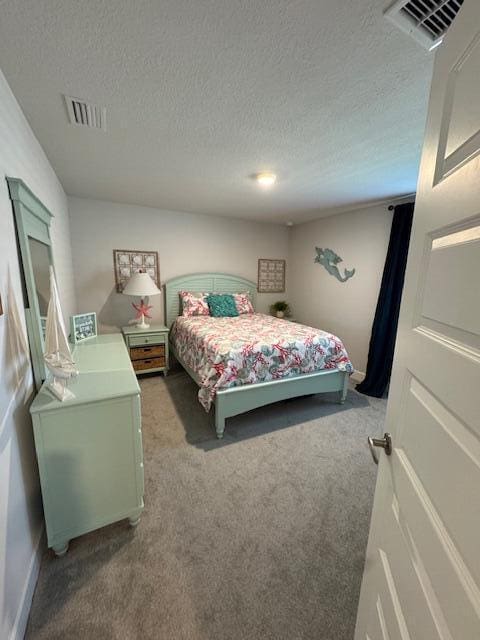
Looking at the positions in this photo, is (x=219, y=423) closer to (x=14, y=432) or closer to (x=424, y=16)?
(x=14, y=432)

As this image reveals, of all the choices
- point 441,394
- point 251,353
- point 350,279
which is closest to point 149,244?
point 251,353

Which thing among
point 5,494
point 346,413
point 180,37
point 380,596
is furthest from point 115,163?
point 346,413

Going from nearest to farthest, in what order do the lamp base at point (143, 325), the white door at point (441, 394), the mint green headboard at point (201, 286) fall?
1. the white door at point (441, 394)
2. the lamp base at point (143, 325)
3. the mint green headboard at point (201, 286)

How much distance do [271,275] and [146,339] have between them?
7.77 ft

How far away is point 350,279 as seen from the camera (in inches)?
137

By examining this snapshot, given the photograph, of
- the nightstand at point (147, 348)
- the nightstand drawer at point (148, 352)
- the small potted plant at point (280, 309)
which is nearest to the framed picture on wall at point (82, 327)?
the nightstand at point (147, 348)

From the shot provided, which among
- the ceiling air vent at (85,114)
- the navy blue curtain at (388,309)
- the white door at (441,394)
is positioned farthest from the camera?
the navy blue curtain at (388,309)

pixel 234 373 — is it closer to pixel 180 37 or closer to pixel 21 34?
pixel 180 37

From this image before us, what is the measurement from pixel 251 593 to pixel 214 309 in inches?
116

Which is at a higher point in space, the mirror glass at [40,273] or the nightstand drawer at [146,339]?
the mirror glass at [40,273]

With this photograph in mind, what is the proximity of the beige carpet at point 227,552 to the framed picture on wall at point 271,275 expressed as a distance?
9.08 ft

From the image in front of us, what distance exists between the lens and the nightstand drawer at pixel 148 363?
3.25 metres

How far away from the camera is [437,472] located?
1.70 feet

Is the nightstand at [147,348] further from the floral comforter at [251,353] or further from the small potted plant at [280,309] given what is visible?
the small potted plant at [280,309]
